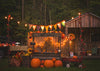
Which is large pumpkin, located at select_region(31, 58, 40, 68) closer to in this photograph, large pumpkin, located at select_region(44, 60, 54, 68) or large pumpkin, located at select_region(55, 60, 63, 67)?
large pumpkin, located at select_region(44, 60, 54, 68)

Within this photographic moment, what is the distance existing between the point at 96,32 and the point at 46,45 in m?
7.61

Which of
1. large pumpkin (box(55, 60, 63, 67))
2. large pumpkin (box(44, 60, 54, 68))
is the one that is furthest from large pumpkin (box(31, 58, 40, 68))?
large pumpkin (box(55, 60, 63, 67))

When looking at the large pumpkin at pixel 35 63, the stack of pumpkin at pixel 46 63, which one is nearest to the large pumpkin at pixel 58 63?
the stack of pumpkin at pixel 46 63

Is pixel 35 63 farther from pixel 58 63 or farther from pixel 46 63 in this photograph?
pixel 58 63

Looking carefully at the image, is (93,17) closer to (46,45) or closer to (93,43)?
(93,43)

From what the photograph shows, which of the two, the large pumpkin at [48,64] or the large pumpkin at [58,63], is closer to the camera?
A: the large pumpkin at [48,64]

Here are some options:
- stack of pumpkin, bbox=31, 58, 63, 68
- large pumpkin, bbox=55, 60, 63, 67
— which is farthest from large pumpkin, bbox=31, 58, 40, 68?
large pumpkin, bbox=55, 60, 63, 67

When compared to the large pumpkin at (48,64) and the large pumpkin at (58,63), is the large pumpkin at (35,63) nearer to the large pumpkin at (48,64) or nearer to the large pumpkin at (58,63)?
the large pumpkin at (48,64)

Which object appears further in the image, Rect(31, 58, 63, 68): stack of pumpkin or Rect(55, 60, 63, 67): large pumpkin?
Rect(55, 60, 63, 67): large pumpkin

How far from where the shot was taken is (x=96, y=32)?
17.8 metres

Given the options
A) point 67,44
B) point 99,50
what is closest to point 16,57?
point 67,44

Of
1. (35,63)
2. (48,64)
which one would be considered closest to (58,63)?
(48,64)

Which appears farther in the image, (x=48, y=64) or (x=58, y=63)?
(x=58, y=63)

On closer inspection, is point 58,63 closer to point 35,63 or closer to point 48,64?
point 48,64
